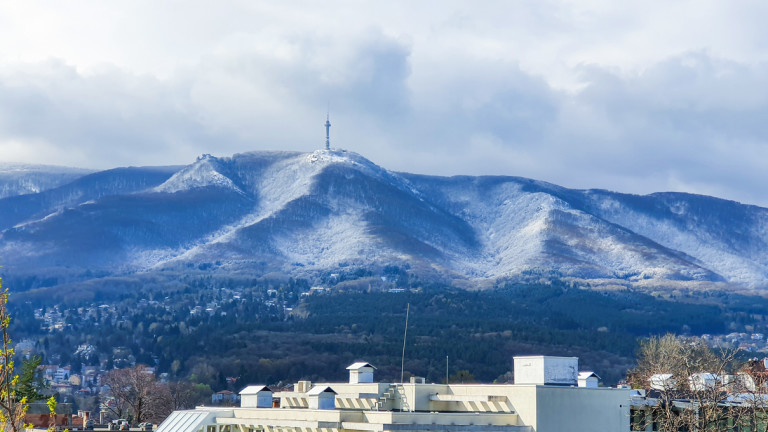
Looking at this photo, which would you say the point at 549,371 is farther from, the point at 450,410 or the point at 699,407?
the point at 699,407

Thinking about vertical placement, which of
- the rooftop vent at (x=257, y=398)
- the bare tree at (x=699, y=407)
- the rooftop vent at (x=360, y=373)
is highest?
the rooftop vent at (x=360, y=373)

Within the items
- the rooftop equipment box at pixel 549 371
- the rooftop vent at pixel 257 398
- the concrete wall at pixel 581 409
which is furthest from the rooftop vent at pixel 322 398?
the concrete wall at pixel 581 409

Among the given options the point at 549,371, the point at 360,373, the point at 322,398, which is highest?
the point at 549,371

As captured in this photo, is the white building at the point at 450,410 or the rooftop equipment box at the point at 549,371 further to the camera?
the rooftop equipment box at the point at 549,371

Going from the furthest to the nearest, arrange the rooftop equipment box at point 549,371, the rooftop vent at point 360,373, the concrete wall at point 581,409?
the rooftop vent at point 360,373 → the rooftop equipment box at point 549,371 → the concrete wall at point 581,409

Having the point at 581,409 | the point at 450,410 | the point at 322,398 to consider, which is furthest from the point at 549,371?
the point at 322,398

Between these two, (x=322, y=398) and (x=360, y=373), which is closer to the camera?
(x=322, y=398)

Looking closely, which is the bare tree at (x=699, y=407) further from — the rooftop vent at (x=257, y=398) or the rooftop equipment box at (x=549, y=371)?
the rooftop vent at (x=257, y=398)
